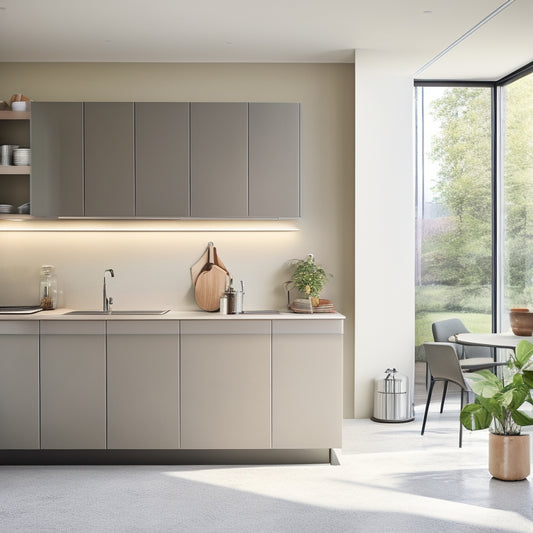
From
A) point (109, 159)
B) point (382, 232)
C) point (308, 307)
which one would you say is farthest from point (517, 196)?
point (109, 159)

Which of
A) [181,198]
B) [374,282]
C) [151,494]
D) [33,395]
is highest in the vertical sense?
[181,198]

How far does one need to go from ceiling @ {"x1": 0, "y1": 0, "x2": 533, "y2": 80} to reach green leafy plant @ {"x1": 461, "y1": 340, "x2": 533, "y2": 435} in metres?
2.27

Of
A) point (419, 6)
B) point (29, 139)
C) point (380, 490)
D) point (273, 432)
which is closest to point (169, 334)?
point (273, 432)

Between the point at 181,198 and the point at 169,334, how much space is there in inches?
43.4

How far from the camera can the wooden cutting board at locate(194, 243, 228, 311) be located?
17.6ft

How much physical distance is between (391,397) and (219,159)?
95.5 inches

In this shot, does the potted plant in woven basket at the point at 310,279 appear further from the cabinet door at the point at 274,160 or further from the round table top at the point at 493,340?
the round table top at the point at 493,340

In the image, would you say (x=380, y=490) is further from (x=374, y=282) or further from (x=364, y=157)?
(x=364, y=157)

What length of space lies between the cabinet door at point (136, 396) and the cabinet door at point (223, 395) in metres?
0.09

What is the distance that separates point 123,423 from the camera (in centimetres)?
466

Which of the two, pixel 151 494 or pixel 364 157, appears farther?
pixel 364 157

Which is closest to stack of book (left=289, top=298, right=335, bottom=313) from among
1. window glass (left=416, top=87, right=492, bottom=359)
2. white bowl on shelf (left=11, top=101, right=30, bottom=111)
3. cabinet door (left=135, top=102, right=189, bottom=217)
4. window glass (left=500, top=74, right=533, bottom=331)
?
cabinet door (left=135, top=102, right=189, bottom=217)

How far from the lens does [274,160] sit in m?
5.17

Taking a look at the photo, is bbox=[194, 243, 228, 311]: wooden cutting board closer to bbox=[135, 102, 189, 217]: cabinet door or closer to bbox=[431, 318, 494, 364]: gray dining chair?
bbox=[135, 102, 189, 217]: cabinet door
